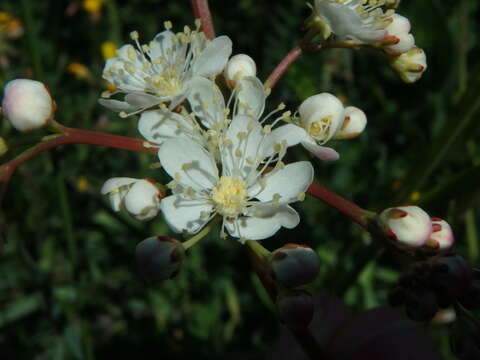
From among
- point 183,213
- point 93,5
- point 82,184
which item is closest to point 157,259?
point 183,213

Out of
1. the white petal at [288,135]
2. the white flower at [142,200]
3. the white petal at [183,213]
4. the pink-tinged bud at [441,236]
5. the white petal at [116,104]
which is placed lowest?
the pink-tinged bud at [441,236]

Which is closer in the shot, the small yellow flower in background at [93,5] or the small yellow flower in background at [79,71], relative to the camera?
the small yellow flower in background at [79,71]

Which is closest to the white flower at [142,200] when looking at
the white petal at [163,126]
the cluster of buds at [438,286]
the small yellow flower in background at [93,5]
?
the white petal at [163,126]

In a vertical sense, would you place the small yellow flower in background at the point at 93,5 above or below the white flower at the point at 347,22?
below

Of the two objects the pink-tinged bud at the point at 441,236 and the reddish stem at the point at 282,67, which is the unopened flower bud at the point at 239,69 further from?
the pink-tinged bud at the point at 441,236

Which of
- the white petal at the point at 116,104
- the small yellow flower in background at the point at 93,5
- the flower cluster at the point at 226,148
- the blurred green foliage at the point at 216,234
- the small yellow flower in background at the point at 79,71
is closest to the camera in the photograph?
the flower cluster at the point at 226,148

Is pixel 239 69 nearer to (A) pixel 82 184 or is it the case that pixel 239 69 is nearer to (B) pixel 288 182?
(B) pixel 288 182

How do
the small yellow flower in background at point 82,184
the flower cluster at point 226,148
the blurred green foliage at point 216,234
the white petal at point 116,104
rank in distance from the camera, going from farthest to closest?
the small yellow flower in background at point 82,184 < the blurred green foliage at point 216,234 < the white petal at point 116,104 < the flower cluster at point 226,148
